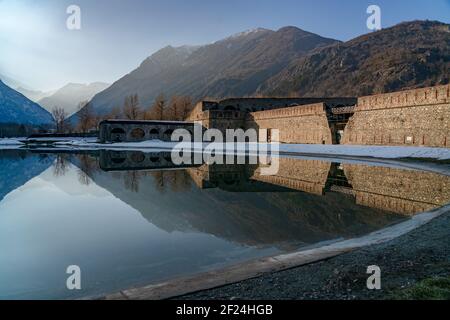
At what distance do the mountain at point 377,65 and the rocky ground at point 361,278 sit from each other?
321 ft

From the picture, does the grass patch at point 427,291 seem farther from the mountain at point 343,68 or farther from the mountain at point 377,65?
the mountain at point 343,68

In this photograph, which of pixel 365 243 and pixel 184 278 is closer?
pixel 184 278

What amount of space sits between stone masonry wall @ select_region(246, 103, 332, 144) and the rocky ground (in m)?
32.7

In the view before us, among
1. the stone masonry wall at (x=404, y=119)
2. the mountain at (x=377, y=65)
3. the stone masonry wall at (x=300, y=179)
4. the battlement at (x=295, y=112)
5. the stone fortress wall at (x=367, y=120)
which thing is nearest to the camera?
the stone masonry wall at (x=300, y=179)

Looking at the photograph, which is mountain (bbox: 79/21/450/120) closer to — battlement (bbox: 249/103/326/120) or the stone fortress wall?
the stone fortress wall

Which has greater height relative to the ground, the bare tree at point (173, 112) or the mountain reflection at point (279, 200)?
the bare tree at point (173, 112)

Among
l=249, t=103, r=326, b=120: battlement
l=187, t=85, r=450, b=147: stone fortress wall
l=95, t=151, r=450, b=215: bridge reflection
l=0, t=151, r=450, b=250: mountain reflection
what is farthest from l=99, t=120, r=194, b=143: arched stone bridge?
l=95, t=151, r=450, b=215: bridge reflection

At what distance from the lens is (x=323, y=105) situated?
38.2 m

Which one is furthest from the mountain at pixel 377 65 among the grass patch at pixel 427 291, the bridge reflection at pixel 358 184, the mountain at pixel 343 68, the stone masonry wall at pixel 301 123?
the grass patch at pixel 427 291

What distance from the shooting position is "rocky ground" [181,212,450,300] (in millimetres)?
3951

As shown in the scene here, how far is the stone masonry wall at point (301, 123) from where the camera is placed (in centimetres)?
3806

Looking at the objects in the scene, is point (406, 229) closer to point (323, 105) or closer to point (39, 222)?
point (39, 222)
